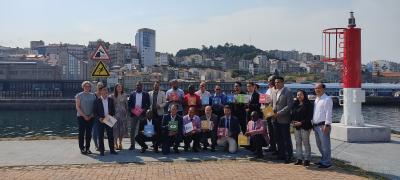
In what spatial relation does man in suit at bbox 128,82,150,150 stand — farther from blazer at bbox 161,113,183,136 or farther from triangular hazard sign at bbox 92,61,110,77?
triangular hazard sign at bbox 92,61,110,77

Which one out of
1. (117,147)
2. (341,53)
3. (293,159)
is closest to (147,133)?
(117,147)

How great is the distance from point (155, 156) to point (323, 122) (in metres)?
3.51

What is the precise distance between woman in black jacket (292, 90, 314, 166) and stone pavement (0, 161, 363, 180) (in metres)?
0.33

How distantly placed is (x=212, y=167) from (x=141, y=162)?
145 centimetres

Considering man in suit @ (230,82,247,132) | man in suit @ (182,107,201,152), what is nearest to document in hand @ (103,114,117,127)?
man in suit @ (182,107,201,152)

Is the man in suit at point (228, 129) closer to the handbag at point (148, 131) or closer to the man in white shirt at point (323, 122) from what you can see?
the handbag at point (148, 131)

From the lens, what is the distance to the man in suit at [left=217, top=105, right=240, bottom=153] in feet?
33.5

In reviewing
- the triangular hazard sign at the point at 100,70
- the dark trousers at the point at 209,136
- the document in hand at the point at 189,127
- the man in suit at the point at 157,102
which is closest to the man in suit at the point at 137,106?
the man in suit at the point at 157,102

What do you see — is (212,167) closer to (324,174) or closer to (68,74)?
(324,174)

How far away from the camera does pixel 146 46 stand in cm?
17500

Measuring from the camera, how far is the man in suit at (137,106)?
10664 millimetres

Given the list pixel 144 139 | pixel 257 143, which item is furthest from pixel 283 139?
pixel 144 139

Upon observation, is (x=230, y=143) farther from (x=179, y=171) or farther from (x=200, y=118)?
(x=179, y=171)

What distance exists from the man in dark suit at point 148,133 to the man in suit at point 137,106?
0.33 m
